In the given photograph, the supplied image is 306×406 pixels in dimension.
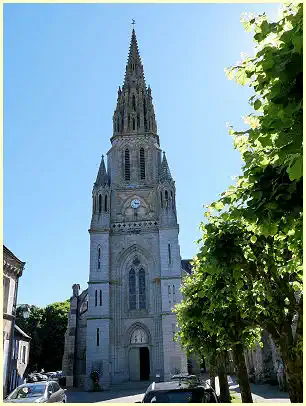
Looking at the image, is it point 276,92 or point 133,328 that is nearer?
point 276,92

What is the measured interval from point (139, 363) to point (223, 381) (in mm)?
20558

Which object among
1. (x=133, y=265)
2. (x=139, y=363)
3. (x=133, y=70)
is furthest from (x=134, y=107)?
(x=139, y=363)

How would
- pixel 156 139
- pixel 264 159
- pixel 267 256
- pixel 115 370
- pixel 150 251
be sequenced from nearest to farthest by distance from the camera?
pixel 264 159 → pixel 267 256 → pixel 115 370 → pixel 150 251 → pixel 156 139

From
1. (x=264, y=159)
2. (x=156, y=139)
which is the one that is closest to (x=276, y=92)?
(x=264, y=159)

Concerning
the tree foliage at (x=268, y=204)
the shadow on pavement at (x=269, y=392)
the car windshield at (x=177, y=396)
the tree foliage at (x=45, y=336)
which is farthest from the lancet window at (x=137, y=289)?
the car windshield at (x=177, y=396)

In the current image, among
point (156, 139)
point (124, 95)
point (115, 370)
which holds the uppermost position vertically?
point (124, 95)

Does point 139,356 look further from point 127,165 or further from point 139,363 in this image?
point 127,165

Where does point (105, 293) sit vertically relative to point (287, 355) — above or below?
above

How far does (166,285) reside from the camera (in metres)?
38.7

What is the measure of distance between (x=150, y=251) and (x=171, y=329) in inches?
325

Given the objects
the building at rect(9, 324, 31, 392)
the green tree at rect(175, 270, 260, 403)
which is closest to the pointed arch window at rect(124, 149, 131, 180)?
the building at rect(9, 324, 31, 392)

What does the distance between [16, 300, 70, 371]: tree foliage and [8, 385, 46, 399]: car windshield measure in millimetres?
46277

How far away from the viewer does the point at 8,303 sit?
23781mm

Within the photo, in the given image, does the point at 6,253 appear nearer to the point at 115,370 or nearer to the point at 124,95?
Result: the point at 115,370
